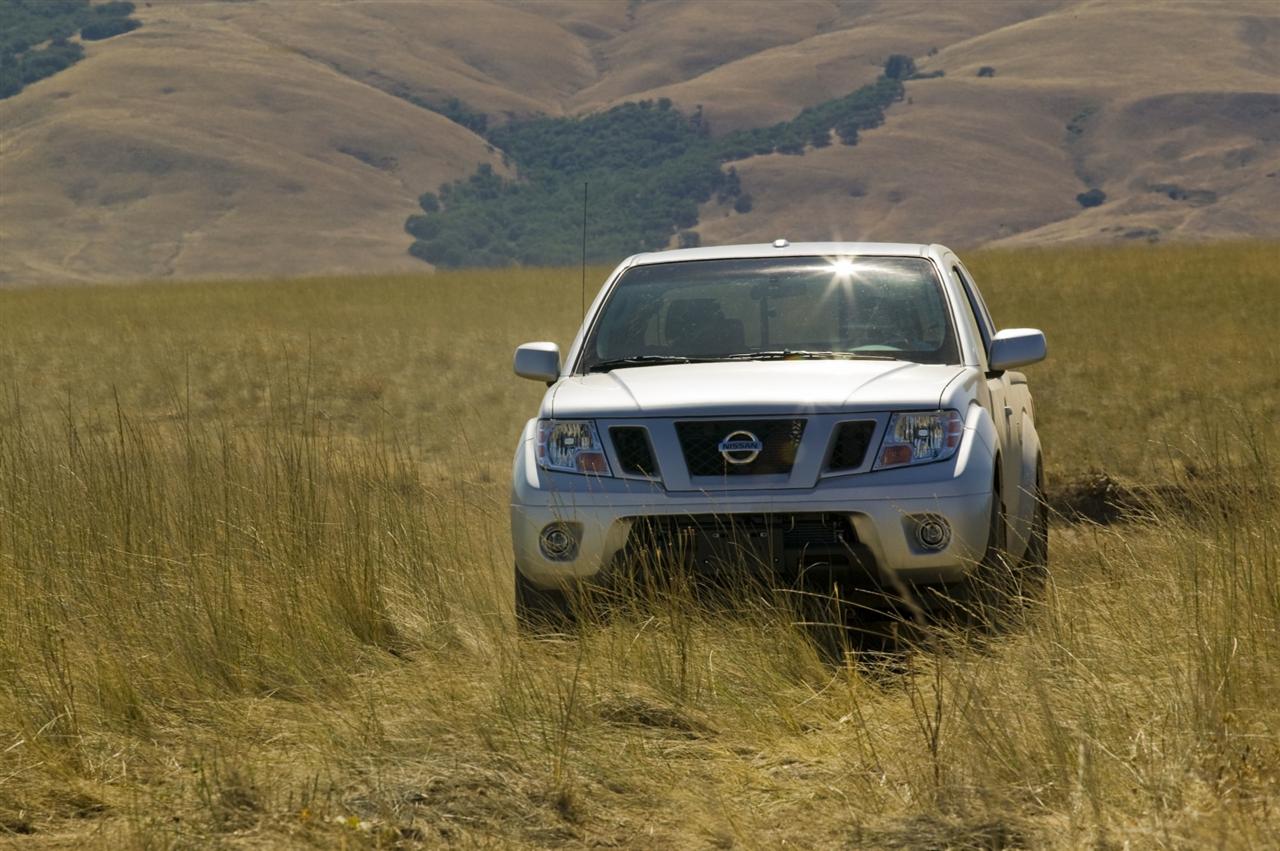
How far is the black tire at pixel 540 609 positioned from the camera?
592 cm

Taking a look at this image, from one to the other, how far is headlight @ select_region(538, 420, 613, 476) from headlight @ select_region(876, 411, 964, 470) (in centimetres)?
89

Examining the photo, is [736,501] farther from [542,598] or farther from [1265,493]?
[1265,493]

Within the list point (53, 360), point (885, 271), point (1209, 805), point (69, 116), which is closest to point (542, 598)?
point (885, 271)

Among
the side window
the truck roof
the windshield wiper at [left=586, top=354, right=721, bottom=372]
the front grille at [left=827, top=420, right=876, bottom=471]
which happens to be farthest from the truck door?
the windshield wiper at [left=586, top=354, right=721, bottom=372]

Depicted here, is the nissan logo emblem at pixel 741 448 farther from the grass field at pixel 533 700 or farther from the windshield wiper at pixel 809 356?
the windshield wiper at pixel 809 356

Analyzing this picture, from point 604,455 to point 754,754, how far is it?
1416 millimetres

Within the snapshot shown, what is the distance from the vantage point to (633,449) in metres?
5.90

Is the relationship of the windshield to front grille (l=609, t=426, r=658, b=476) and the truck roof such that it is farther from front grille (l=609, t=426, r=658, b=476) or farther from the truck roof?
front grille (l=609, t=426, r=658, b=476)

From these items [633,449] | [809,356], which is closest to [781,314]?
[809,356]

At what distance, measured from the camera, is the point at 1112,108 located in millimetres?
175625

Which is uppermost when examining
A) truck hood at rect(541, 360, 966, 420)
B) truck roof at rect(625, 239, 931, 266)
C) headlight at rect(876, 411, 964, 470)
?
truck roof at rect(625, 239, 931, 266)

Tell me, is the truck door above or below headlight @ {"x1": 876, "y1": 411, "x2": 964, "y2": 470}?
below

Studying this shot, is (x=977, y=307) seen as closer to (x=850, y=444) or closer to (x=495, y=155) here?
(x=850, y=444)

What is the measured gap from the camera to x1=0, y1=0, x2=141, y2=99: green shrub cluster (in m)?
174
